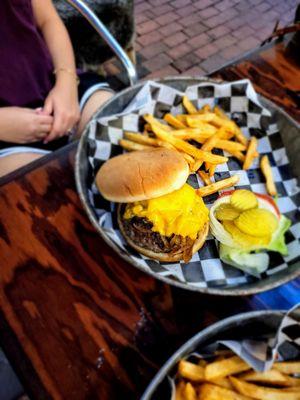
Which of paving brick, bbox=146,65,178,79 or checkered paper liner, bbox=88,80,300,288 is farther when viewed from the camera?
paving brick, bbox=146,65,178,79

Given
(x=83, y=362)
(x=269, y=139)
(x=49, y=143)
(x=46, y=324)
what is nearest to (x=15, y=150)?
(x=49, y=143)

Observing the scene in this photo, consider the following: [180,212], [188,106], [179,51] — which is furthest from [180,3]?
[180,212]

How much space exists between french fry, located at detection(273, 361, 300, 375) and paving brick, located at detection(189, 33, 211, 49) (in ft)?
10.4

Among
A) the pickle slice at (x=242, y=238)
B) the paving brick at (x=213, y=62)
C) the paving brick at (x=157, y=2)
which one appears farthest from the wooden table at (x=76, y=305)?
the paving brick at (x=157, y=2)

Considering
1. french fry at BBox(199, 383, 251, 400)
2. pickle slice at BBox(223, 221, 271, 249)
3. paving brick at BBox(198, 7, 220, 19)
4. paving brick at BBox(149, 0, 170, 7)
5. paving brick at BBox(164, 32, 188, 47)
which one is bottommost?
french fry at BBox(199, 383, 251, 400)

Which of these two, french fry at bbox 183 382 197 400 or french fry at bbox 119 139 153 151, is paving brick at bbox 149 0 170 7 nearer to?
french fry at bbox 119 139 153 151

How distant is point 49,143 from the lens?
161 cm

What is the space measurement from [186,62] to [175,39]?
0.41 metres

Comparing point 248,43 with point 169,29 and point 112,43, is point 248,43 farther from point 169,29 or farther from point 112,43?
point 112,43

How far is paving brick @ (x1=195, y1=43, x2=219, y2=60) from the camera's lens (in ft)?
10.8

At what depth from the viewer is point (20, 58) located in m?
1.46

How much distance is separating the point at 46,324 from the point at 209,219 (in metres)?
0.78

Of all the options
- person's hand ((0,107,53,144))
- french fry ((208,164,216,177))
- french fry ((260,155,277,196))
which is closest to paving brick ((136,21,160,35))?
person's hand ((0,107,53,144))

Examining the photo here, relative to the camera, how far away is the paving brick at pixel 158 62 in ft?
10.4
